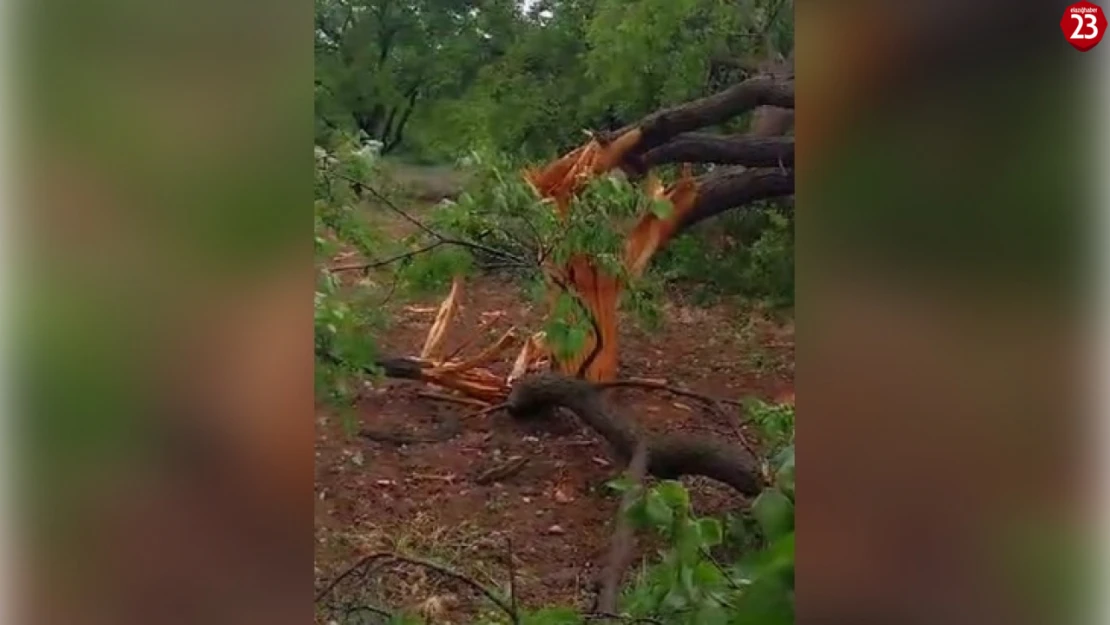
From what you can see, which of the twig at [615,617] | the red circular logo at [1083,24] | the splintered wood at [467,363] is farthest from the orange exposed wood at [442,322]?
the red circular logo at [1083,24]

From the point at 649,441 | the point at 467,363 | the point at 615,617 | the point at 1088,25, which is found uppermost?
the point at 1088,25

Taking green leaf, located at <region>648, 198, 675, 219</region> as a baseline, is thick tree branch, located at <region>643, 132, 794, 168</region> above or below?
above

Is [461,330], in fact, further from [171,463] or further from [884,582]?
[884,582]

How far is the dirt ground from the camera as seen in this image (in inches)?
57.1

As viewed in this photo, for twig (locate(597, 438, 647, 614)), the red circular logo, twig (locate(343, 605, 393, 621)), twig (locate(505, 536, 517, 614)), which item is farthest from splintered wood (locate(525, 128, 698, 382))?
the red circular logo

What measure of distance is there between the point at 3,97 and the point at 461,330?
23.4 inches

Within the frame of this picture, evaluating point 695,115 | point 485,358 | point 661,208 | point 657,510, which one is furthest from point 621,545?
point 695,115

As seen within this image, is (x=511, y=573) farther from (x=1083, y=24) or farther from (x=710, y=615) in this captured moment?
(x=1083, y=24)


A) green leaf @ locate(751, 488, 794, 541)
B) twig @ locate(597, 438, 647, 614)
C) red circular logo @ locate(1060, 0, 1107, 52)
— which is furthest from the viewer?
twig @ locate(597, 438, 647, 614)

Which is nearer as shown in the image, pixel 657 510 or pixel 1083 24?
pixel 1083 24

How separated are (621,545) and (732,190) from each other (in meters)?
0.48

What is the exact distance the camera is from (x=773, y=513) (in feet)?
4.67

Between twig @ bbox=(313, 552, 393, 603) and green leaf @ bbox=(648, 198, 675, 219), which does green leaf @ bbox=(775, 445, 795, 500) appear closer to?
green leaf @ bbox=(648, 198, 675, 219)

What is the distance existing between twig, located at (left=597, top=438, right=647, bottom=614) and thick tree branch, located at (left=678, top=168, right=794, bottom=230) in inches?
12.2
